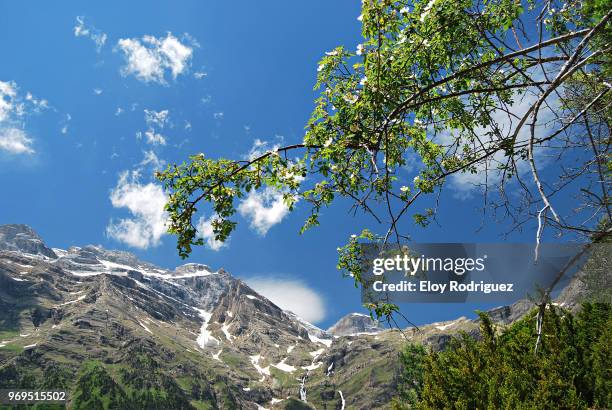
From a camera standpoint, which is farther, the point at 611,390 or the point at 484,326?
the point at 484,326

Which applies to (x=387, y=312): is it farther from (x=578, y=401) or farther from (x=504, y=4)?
(x=578, y=401)

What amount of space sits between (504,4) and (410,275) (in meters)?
3.99

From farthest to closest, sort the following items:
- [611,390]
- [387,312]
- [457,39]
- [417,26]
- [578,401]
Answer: [611,390], [578,401], [387,312], [457,39], [417,26]

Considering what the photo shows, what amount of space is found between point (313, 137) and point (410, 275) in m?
2.41

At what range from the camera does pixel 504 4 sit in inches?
251

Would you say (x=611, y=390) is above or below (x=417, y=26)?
below

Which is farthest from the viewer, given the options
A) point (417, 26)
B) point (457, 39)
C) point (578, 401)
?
point (578, 401)

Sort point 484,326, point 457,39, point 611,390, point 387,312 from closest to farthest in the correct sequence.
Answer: point 457,39 < point 387,312 < point 611,390 < point 484,326

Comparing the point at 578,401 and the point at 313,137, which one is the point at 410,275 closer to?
the point at 313,137

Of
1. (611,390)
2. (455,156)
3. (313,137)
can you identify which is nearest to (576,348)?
(611,390)

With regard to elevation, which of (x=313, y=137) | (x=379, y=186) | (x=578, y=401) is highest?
(x=313, y=137)

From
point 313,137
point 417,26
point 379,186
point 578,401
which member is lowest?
point 578,401

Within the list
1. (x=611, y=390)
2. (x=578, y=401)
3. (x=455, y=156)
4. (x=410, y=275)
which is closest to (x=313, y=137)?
(x=410, y=275)

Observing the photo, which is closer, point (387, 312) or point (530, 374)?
point (387, 312)
